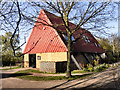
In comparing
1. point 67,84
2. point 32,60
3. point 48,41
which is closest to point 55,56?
point 48,41

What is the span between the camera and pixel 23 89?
6605 mm

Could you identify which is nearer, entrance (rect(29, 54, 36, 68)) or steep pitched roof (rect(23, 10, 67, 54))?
steep pitched roof (rect(23, 10, 67, 54))

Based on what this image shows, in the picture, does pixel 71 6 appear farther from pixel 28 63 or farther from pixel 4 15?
pixel 28 63

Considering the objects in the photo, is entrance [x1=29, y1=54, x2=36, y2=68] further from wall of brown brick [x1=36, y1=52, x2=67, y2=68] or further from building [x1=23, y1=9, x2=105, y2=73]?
wall of brown brick [x1=36, y1=52, x2=67, y2=68]

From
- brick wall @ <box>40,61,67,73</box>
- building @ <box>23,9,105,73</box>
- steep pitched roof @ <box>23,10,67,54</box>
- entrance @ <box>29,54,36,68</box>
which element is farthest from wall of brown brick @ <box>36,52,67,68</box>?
entrance @ <box>29,54,36,68</box>

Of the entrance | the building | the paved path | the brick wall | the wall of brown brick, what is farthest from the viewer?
the entrance

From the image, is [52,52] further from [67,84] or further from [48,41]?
[67,84]

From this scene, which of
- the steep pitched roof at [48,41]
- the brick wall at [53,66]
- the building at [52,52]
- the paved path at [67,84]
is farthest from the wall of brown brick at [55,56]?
the paved path at [67,84]

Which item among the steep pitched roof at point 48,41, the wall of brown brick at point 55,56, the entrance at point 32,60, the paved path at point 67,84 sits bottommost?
the paved path at point 67,84

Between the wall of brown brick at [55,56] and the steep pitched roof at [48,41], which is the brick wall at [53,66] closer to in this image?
the wall of brown brick at [55,56]

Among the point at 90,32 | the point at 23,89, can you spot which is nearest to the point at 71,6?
the point at 90,32

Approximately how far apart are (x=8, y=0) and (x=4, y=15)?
0.61 m

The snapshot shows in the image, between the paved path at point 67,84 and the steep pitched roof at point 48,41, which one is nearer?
the paved path at point 67,84

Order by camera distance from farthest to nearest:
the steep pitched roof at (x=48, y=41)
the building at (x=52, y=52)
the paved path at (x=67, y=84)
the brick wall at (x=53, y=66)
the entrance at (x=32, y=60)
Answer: the entrance at (x=32, y=60), the steep pitched roof at (x=48, y=41), the building at (x=52, y=52), the brick wall at (x=53, y=66), the paved path at (x=67, y=84)
